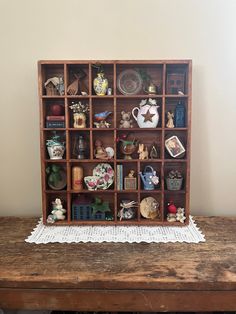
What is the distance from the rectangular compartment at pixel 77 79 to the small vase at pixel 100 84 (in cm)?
6

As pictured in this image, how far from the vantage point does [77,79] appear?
4.10 ft

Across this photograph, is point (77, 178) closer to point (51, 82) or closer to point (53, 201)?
point (53, 201)

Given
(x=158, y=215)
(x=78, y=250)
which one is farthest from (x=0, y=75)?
(x=158, y=215)

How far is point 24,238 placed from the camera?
3.70 feet

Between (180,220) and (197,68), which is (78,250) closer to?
(180,220)

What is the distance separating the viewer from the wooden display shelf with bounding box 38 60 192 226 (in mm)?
1188

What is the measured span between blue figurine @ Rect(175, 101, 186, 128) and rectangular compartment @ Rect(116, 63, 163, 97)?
4.7 inches

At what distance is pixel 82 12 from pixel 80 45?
14 cm

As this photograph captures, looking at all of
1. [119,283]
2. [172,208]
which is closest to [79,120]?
[172,208]

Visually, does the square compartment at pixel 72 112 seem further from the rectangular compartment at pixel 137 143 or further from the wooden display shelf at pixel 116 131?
the rectangular compartment at pixel 137 143

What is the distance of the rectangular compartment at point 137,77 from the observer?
4.09 feet

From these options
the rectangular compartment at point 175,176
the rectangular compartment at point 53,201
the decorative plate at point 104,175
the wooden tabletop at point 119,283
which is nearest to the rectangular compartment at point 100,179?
the decorative plate at point 104,175

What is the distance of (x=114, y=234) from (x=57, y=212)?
11.3 inches

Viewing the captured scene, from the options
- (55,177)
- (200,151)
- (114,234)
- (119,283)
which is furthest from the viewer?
(200,151)
